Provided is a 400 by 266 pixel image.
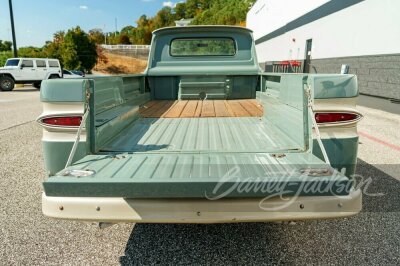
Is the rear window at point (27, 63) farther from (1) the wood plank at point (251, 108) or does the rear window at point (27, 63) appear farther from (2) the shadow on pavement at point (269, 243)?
(2) the shadow on pavement at point (269, 243)

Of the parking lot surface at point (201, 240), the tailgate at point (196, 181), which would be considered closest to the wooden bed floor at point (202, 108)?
the parking lot surface at point (201, 240)

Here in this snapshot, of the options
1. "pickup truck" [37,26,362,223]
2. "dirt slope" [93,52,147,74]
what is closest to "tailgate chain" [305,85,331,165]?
"pickup truck" [37,26,362,223]

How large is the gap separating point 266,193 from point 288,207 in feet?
0.64

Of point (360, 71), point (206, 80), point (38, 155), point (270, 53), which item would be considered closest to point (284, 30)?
point (270, 53)

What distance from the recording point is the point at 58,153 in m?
2.42

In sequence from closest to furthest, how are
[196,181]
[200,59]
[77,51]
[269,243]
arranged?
[196,181] → [269,243] → [200,59] → [77,51]

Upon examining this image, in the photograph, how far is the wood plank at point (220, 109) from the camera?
4.18 m

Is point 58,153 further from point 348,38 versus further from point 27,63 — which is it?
point 27,63

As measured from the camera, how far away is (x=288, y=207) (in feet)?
6.43

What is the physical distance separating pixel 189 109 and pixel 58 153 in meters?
2.43

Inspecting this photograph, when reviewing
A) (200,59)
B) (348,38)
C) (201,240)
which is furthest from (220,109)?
(348,38)

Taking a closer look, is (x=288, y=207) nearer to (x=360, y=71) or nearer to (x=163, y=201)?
(x=163, y=201)

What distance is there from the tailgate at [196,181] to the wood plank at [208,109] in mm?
2084

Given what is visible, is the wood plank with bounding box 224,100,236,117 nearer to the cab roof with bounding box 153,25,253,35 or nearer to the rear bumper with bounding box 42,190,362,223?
the cab roof with bounding box 153,25,253,35
